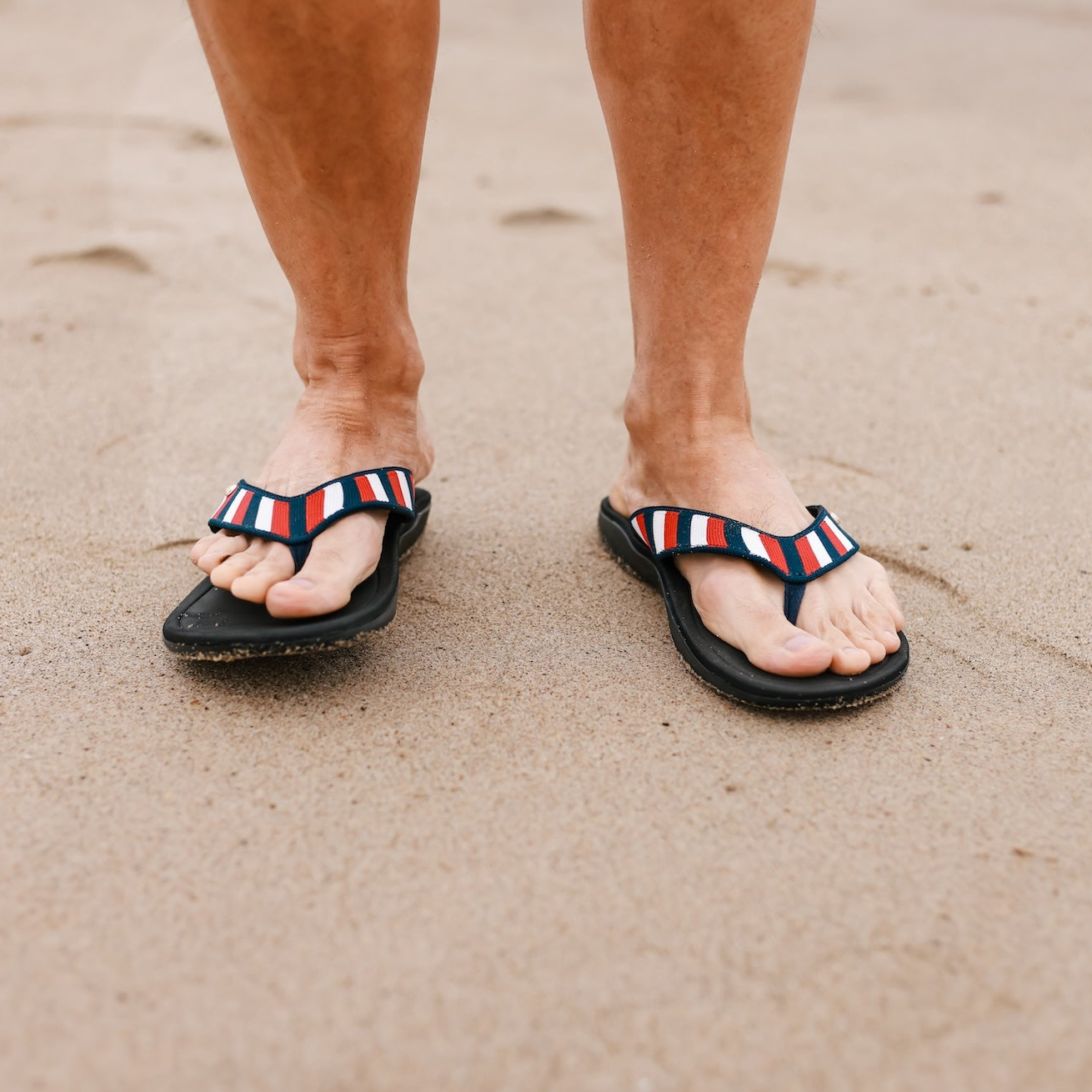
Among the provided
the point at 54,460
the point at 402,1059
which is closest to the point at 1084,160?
the point at 54,460

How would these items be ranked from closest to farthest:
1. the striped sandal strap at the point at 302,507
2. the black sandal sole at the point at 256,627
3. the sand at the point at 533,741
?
the sand at the point at 533,741, the black sandal sole at the point at 256,627, the striped sandal strap at the point at 302,507

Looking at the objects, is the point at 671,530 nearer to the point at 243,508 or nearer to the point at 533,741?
the point at 533,741

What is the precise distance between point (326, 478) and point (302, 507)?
5 cm

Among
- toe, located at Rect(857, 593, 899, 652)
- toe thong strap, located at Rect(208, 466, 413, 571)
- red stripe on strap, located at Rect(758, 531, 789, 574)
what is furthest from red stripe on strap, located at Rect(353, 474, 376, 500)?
toe, located at Rect(857, 593, 899, 652)

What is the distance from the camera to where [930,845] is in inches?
34.3

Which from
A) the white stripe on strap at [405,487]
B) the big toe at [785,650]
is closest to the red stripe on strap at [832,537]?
the big toe at [785,650]

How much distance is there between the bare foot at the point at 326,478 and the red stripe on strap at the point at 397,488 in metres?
0.03

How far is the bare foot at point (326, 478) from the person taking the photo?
105 cm

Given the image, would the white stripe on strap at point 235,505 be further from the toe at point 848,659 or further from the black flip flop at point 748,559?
the toe at point 848,659

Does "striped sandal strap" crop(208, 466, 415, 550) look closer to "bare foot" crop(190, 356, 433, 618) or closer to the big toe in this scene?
"bare foot" crop(190, 356, 433, 618)

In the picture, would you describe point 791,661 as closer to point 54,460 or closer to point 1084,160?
point 54,460

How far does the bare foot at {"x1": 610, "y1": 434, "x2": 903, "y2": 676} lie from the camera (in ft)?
3.45

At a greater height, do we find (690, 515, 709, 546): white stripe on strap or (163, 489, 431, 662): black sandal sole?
(690, 515, 709, 546): white stripe on strap

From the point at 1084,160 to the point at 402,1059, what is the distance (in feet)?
9.61
